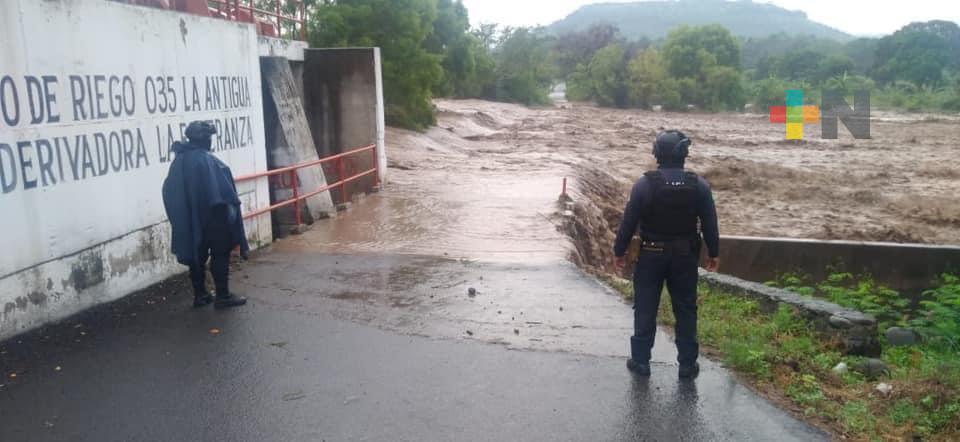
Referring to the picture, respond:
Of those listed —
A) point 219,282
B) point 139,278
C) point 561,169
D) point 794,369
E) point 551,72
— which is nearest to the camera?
point 794,369

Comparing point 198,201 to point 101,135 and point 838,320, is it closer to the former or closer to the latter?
point 101,135

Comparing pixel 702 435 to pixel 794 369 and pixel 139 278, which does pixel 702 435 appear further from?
pixel 139 278

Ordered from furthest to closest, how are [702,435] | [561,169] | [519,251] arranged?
1. [561,169]
2. [519,251]
3. [702,435]

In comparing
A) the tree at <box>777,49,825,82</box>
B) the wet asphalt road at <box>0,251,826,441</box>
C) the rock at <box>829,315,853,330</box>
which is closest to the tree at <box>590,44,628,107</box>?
the tree at <box>777,49,825,82</box>

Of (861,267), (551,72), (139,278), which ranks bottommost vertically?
(861,267)

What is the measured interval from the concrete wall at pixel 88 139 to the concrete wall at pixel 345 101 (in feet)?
22.5

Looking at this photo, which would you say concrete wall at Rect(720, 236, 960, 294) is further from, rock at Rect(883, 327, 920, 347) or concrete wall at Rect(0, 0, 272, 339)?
concrete wall at Rect(0, 0, 272, 339)

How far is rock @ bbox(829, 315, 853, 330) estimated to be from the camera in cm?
663

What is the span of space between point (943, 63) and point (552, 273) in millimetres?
83639

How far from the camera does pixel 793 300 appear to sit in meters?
7.33

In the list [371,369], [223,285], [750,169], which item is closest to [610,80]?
[750,169]

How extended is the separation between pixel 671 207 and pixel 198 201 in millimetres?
4004

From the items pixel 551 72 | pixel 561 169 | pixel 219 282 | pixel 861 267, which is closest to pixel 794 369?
pixel 219 282

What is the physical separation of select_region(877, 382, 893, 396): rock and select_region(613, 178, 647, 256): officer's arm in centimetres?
202
